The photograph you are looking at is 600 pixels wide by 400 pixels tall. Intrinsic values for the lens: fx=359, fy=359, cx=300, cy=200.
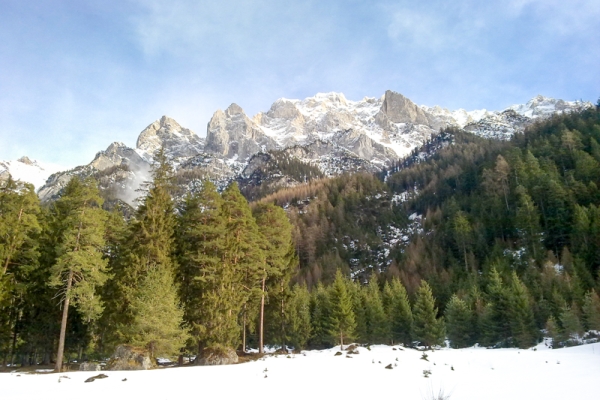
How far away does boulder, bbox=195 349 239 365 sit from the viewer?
22.8m

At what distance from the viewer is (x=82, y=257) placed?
22219mm

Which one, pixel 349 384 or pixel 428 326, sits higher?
pixel 349 384

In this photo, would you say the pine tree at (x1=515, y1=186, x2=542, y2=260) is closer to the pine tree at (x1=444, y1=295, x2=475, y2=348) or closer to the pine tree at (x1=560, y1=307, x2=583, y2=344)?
the pine tree at (x1=444, y1=295, x2=475, y2=348)

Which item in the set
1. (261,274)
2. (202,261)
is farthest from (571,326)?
(202,261)

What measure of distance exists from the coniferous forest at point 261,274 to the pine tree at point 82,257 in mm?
97

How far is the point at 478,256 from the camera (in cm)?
7444

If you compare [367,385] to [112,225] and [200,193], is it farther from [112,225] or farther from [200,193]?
[112,225]

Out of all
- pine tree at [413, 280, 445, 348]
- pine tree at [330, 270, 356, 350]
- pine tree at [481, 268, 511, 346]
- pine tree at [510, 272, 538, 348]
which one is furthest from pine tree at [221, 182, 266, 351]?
pine tree at [510, 272, 538, 348]

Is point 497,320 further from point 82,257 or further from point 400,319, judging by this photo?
point 82,257

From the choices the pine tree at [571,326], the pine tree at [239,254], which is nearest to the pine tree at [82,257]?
the pine tree at [239,254]

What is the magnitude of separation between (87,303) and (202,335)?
7.45m

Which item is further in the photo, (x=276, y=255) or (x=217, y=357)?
(x=276, y=255)

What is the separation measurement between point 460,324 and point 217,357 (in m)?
34.8

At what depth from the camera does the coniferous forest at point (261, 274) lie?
2355cm
